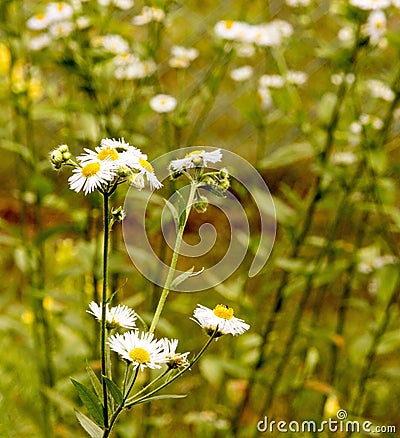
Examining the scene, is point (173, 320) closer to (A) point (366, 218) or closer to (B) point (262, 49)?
(A) point (366, 218)

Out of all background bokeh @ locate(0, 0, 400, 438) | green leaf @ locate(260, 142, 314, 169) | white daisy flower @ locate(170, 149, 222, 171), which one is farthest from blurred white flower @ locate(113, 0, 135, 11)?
white daisy flower @ locate(170, 149, 222, 171)

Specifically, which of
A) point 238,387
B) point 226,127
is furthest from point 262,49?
point 226,127

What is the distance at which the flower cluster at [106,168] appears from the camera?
1.20 ft

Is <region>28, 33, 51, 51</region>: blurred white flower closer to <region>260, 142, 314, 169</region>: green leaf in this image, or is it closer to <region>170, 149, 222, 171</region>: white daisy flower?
<region>260, 142, 314, 169</region>: green leaf

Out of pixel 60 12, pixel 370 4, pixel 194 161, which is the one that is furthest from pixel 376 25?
pixel 194 161

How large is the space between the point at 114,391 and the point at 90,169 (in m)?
0.12

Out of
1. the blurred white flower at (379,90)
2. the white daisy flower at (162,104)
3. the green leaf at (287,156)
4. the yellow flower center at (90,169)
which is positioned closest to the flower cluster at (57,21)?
the white daisy flower at (162,104)

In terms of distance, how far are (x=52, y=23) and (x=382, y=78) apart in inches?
15.4

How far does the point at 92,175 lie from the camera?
0.37 metres

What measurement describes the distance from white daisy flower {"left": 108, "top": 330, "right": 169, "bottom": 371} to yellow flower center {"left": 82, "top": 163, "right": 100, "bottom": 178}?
84 mm

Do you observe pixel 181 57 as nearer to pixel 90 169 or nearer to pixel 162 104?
pixel 162 104

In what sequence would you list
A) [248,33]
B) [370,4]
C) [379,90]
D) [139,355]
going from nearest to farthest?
[139,355] < [370,4] < [248,33] < [379,90]

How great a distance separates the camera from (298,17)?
947 millimetres

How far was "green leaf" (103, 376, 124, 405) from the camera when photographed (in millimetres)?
369
